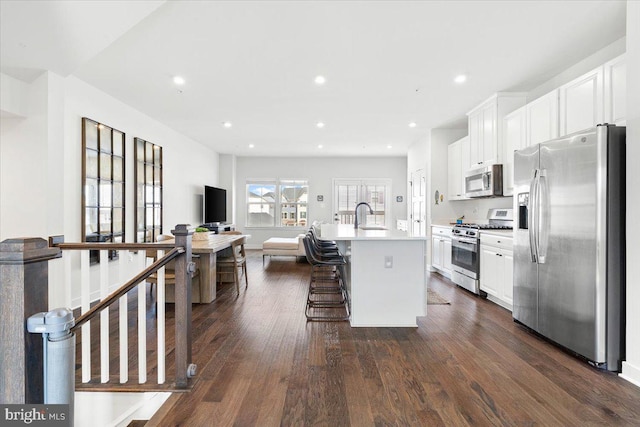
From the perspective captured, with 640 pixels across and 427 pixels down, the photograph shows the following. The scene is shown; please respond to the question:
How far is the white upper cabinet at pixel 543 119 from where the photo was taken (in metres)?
3.39

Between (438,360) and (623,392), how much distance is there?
114cm

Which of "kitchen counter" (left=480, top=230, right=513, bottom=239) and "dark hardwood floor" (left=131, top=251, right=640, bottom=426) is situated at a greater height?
"kitchen counter" (left=480, top=230, right=513, bottom=239)

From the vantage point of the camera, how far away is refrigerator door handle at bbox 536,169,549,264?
9.18ft

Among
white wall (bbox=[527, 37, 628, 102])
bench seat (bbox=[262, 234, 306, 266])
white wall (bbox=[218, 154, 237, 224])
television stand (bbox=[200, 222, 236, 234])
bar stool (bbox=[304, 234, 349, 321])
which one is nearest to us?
white wall (bbox=[527, 37, 628, 102])

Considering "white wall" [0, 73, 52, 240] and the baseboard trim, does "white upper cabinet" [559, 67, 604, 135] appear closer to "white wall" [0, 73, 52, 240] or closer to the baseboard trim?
the baseboard trim

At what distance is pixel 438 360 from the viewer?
8.24 ft

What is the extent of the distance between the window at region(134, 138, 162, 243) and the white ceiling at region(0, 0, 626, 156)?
743 millimetres

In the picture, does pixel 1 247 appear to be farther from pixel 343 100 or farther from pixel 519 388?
pixel 343 100

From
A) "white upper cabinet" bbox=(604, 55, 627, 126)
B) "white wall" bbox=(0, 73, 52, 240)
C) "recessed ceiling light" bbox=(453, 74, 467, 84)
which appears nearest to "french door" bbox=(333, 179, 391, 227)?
"recessed ceiling light" bbox=(453, 74, 467, 84)

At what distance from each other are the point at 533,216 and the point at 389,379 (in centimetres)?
199

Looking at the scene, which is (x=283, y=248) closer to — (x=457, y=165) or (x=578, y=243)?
(x=457, y=165)

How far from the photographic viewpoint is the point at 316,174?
975 cm

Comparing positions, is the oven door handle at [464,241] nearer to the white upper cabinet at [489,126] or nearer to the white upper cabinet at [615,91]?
the white upper cabinet at [489,126]

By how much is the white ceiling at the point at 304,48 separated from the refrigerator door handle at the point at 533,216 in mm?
1387
